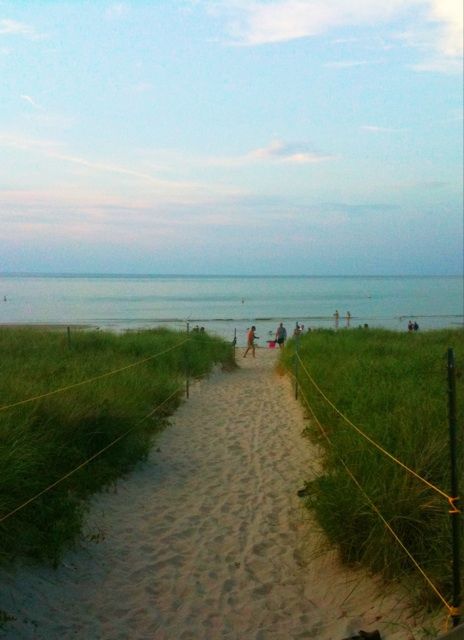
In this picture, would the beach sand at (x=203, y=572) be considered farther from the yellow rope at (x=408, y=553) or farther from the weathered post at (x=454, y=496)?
the weathered post at (x=454, y=496)

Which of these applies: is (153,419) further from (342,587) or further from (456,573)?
(456,573)

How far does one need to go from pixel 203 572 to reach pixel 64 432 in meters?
2.52

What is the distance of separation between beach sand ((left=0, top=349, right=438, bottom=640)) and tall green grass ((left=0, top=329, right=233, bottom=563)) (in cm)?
24

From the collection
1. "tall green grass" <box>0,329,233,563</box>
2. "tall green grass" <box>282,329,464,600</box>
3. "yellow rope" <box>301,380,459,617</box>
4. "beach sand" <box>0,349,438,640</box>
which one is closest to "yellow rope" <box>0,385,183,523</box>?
"tall green grass" <box>0,329,233,563</box>

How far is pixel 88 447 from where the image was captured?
23.8 ft

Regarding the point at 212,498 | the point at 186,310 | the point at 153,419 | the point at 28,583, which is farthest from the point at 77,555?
the point at 186,310

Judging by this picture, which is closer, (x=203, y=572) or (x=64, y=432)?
(x=203, y=572)

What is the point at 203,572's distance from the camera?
207 inches

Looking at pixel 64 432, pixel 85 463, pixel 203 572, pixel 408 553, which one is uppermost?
pixel 64 432

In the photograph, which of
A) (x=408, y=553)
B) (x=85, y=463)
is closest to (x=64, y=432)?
(x=85, y=463)

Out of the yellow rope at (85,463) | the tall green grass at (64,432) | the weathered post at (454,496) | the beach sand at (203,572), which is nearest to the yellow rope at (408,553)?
the weathered post at (454,496)

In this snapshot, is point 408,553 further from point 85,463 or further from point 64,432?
point 64,432

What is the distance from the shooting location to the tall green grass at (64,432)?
201 inches

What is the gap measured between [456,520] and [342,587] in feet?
5.12
